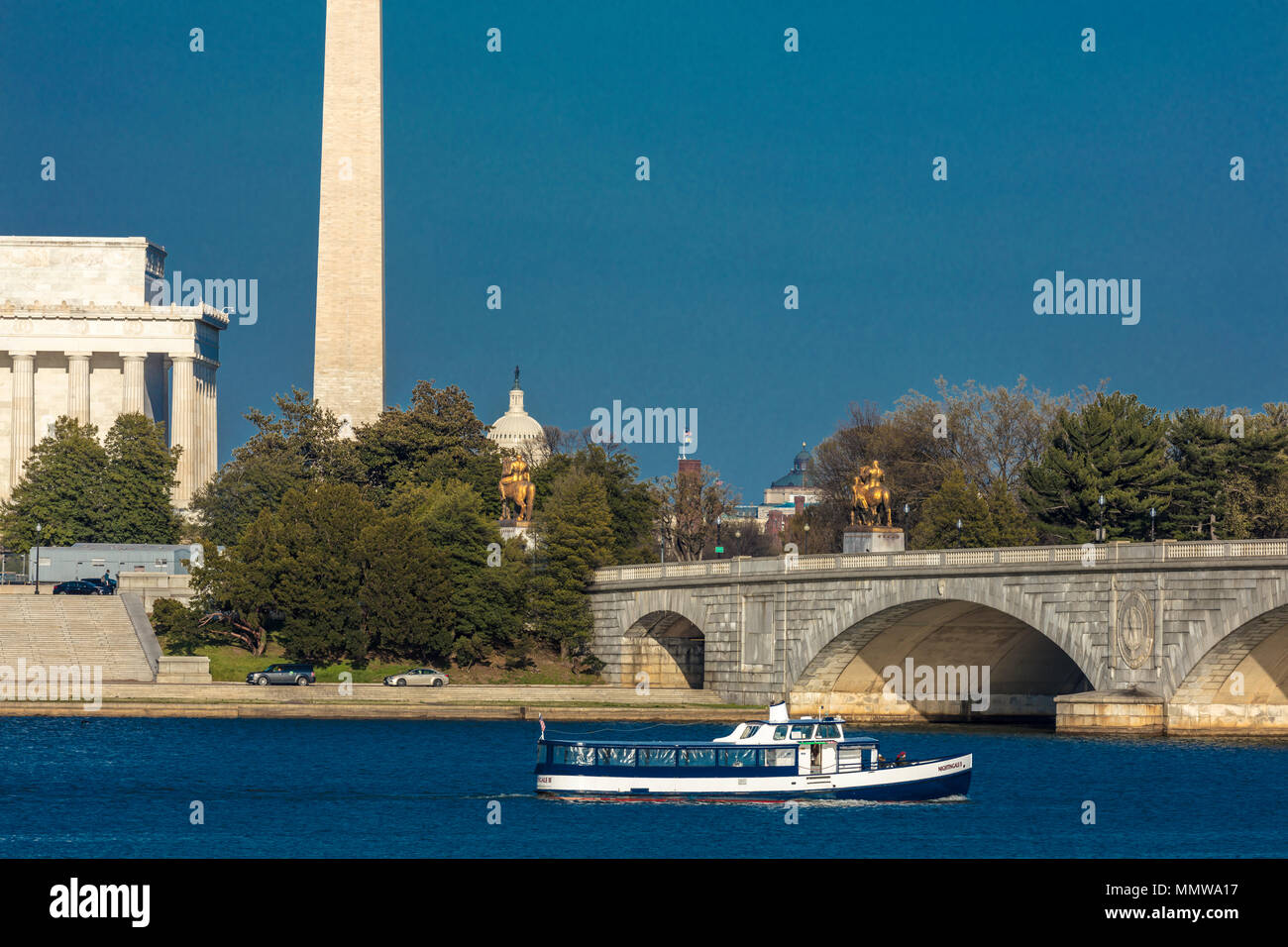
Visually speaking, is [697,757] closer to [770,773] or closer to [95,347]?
[770,773]

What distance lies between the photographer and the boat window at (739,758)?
5812 centimetres

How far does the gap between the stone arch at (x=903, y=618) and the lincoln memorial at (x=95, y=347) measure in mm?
75498

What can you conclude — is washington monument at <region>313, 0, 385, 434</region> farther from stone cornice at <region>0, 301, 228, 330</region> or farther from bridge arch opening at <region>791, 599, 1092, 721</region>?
bridge arch opening at <region>791, 599, 1092, 721</region>

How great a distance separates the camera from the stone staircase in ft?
309

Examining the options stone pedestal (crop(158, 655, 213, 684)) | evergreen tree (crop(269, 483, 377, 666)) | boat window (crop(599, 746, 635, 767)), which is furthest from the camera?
evergreen tree (crop(269, 483, 377, 666))

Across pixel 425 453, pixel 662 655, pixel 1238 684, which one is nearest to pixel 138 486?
pixel 425 453

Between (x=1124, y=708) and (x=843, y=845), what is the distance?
2734cm

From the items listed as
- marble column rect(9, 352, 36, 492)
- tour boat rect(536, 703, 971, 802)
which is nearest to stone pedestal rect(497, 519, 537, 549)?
tour boat rect(536, 703, 971, 802)

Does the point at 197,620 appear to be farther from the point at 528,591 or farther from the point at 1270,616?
the point at 1270,616

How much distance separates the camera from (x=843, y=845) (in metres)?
49.8

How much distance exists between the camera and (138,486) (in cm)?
12825

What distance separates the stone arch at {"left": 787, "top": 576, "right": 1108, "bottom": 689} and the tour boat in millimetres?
19745

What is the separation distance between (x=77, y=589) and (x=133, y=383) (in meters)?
50.2
